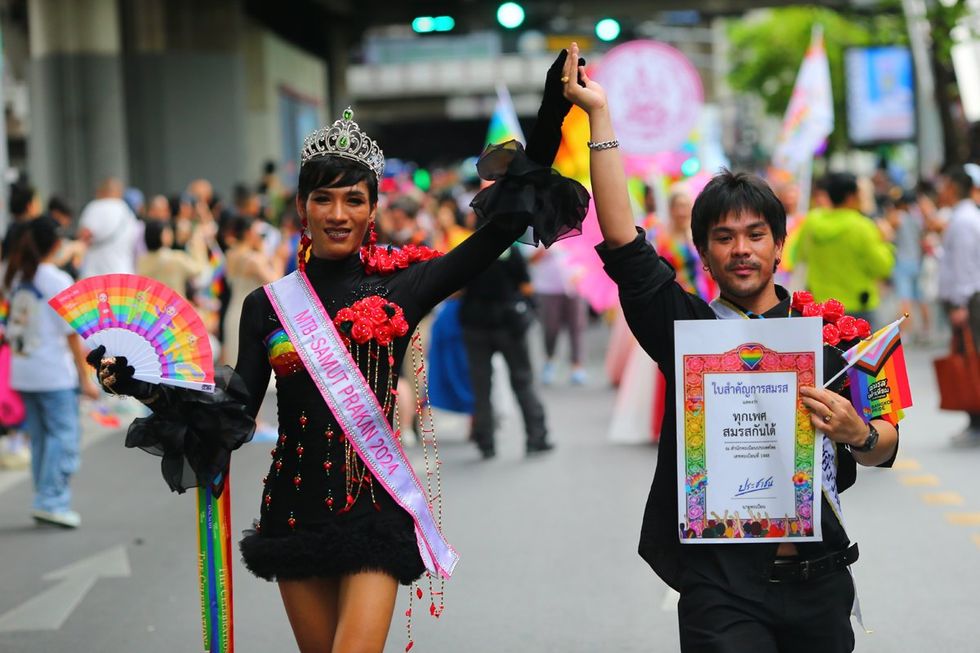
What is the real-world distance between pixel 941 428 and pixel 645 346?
29.1ft

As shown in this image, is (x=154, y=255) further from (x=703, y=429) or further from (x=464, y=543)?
(x=703, y=429)

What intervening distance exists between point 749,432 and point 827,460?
216 mm

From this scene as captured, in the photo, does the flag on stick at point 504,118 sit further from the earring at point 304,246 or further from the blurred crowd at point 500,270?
the earring at point 304,246

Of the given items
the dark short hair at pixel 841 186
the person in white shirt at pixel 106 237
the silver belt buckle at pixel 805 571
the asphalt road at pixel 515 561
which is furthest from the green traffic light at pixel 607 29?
the silver belt buckle at pixel 805 571

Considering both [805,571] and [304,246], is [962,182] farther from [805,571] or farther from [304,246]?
[805,571]

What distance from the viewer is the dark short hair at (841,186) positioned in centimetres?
1053

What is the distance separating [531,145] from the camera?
162 inches

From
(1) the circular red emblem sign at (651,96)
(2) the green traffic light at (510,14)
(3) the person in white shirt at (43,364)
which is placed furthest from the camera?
(2) the green traffic light at (510,14)

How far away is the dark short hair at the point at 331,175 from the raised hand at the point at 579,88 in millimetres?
702

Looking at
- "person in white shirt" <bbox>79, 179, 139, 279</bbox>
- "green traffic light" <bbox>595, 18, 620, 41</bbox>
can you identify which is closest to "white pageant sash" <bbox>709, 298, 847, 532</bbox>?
"person in white shirt" <bbox>79, 179, 139, 279</bbox>

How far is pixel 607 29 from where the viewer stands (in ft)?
72.7

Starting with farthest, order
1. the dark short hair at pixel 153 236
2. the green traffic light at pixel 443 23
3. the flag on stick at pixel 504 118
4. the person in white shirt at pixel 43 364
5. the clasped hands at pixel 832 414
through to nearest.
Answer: the green traffic light at pixel 443 23
the flag on stick at pixel 504 118
the dark short hair at pixel 153 236
the person in white shirt at pixel 43 364
the clasped hands at pixel 832 414

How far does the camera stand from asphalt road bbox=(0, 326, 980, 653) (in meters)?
6.55
